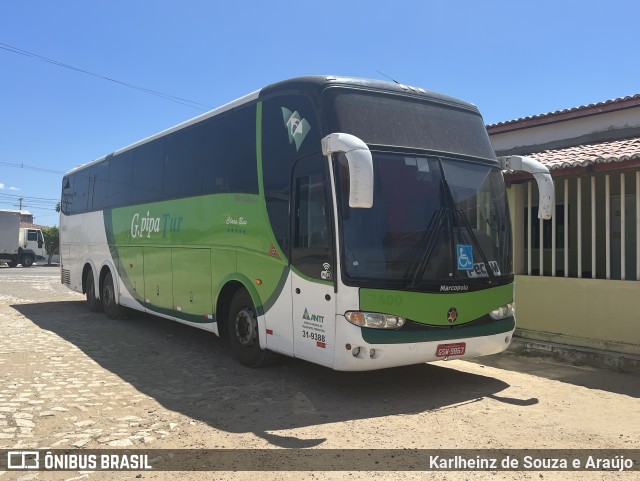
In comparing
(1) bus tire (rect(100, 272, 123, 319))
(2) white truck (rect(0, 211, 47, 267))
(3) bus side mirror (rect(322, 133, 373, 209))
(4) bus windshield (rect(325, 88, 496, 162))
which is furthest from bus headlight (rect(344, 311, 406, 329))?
(2) white truck (rect(0, 211, 47, 267))

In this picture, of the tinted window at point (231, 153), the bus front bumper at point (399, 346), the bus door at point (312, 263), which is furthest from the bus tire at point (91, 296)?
the bus front bumper at point (399, 346)

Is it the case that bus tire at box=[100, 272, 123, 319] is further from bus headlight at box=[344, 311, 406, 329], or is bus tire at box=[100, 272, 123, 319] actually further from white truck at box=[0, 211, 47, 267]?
white truck at box=[0, 211, 47, 267]

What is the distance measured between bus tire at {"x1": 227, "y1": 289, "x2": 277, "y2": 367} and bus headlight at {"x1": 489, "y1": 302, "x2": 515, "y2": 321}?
276 centimetres

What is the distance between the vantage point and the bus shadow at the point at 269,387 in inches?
221

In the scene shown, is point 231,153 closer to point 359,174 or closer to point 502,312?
point 359,174

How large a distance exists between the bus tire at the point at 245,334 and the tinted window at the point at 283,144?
4.17ft

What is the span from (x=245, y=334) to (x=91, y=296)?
7440 millimetres

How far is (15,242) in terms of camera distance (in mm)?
35594

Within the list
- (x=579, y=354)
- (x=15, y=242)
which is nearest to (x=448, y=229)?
(x=579, y=354)

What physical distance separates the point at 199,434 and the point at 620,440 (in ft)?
12.1

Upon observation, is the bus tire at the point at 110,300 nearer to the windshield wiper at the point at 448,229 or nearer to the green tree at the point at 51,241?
the windshield wiper at the point at 448,229

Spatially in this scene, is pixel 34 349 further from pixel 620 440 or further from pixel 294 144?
pixel 620 440

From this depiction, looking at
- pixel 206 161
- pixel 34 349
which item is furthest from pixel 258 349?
pixel 34 349

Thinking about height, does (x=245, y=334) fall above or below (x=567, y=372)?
above
